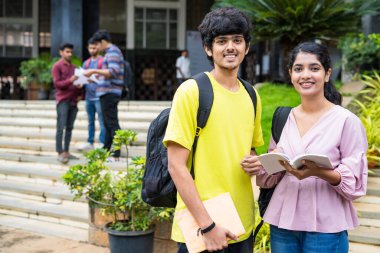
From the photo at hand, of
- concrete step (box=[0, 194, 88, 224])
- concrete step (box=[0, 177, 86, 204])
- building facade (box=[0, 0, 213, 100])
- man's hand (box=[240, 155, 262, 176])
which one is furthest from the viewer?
building facade (box=[0, 0, 213, 100])

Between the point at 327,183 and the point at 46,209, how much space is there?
15.5 feet

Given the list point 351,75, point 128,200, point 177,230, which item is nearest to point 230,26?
point 177,230

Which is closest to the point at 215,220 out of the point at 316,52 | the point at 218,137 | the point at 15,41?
the point at 218,137

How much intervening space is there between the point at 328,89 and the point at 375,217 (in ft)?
9.34

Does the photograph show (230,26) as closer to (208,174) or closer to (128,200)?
(208,174)

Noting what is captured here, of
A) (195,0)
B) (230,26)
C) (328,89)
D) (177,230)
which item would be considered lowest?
(177,230)

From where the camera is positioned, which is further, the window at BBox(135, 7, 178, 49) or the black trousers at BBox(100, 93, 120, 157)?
the window at BBox(135, 7, 178, 49)

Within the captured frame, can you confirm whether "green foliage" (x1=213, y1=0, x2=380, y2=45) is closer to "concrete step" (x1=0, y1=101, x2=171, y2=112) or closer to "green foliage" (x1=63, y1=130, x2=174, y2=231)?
"concrete step" (x1=0, y1=101, x2=171, y2=112)

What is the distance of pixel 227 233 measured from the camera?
218 centimetres

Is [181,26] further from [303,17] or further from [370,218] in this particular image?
[370,218]

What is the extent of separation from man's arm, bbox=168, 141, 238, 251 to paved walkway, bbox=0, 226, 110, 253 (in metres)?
3.13

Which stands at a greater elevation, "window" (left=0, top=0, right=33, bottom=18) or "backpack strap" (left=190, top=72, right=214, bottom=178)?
"window" (left=0, top=0, right=33, bottom=18)

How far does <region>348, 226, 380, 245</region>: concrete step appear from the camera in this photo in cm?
461

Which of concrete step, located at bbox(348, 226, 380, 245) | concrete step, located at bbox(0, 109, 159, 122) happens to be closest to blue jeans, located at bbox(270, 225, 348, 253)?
concrete step, located at bbox(348, 226, 380, 245)
